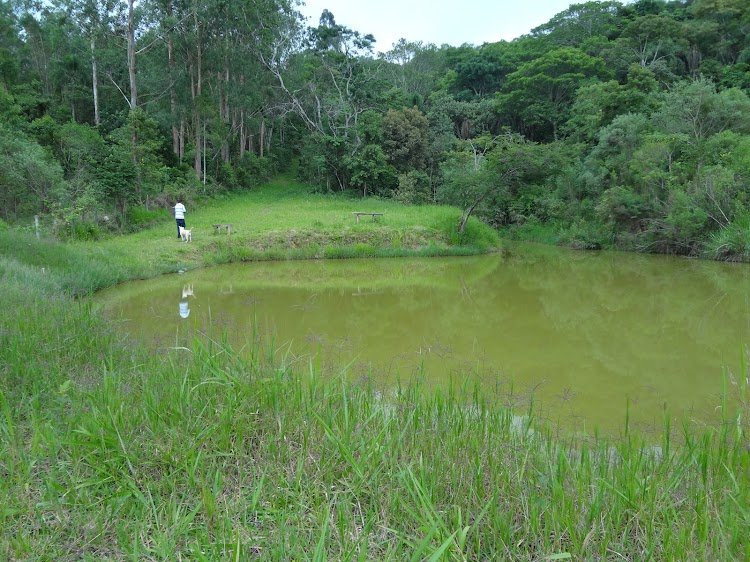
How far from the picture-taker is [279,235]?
571 inches

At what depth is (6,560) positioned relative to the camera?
1574mm

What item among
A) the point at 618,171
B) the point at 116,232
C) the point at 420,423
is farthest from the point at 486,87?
the point at 420,423

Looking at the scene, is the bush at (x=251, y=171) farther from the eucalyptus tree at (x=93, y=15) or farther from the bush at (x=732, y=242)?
the bush at (x=732, y=242)

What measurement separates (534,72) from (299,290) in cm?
2414

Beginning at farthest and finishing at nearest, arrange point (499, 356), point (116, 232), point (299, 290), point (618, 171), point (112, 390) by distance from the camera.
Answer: point (618, 171), point (116, 232), point (299, 290), point (499, 356), point (112, 390)

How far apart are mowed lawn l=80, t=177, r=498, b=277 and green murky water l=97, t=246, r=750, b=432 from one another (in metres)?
0.96

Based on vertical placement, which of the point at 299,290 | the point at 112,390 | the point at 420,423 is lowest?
the point at 299,290

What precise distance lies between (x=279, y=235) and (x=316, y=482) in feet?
42.3

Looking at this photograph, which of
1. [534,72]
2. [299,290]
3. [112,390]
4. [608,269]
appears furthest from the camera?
[534,72]

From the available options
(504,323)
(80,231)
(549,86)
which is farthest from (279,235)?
(549,86)

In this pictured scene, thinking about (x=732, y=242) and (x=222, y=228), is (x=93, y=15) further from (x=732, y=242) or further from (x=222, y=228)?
(x=732, y=242)

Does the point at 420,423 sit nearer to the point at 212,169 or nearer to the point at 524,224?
the point at 524,224

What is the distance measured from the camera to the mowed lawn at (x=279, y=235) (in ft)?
39.4

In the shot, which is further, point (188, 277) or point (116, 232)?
point (116, 232)
